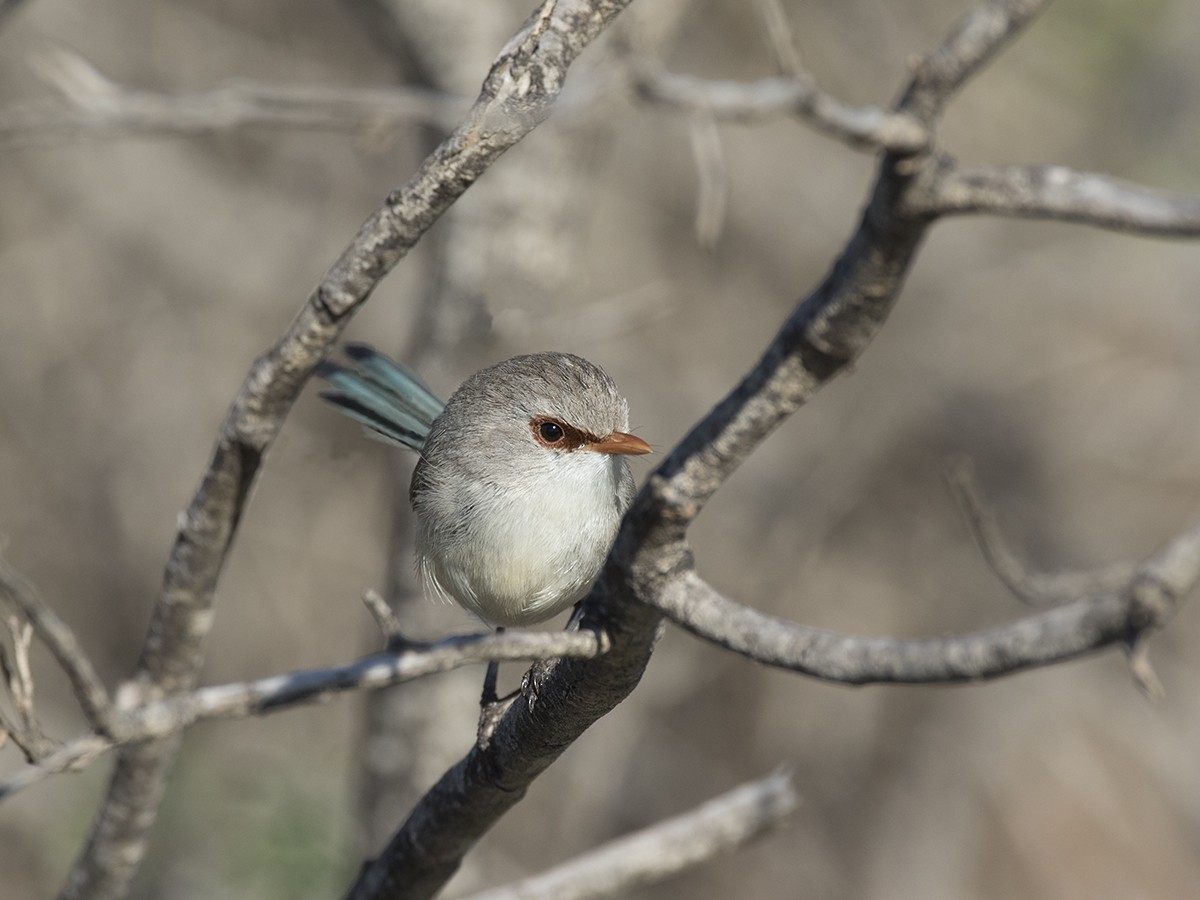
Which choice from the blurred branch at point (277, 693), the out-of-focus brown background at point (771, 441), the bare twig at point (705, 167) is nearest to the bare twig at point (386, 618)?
the blurred branch at point (277, 693)

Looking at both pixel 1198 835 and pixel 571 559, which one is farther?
pixel 1198 835

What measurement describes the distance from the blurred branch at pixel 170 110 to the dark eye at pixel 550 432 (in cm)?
152

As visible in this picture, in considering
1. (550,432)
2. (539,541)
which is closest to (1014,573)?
(539,541)

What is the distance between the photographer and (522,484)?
341 cm

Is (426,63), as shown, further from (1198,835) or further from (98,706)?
(1198,835)

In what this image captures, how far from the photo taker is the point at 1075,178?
1.79 metres

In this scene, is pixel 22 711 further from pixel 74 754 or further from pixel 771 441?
pixel 771 441

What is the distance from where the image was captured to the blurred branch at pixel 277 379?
2047 millimetres

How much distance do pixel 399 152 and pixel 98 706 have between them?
742cm

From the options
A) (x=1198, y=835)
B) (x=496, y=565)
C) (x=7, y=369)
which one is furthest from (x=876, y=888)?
(x=7, y=369)

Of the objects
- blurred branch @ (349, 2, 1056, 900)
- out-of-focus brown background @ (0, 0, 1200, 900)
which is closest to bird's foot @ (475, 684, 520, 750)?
blurred branch @ (349, 2, 1056, 900)

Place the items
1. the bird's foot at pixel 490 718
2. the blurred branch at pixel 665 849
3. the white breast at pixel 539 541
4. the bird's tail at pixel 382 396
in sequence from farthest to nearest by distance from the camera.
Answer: the bird's tail at pixel 382 396, the blurred branch at pixel 665 849, the white breast at pixel 539 541, the bird's foot at pixel 490 718

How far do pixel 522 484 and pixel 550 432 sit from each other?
177mm

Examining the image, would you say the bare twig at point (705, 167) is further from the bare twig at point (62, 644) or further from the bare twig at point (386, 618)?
→ the bare twig at point (62, 644)
